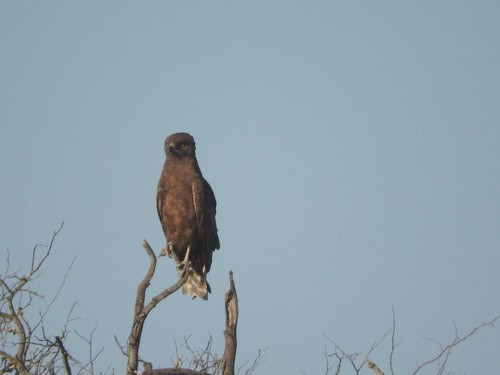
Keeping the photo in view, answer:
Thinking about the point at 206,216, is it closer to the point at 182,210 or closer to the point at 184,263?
the point at 182,210

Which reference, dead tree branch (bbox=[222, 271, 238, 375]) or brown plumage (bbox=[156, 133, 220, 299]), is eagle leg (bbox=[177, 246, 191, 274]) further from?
dead tree branch (bbox=[222, 271, 238, 375])

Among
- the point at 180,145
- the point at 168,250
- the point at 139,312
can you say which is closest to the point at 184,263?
→ the point at 168,250

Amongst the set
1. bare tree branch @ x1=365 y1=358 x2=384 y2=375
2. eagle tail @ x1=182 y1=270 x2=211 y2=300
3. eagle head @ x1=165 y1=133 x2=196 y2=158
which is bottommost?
bare tree branch @ x1=365 y1=358 x2=384 y2=375

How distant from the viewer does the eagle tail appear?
31.0 ft

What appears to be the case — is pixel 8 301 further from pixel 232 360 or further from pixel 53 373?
pixel 232 360

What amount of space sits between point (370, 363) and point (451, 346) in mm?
987

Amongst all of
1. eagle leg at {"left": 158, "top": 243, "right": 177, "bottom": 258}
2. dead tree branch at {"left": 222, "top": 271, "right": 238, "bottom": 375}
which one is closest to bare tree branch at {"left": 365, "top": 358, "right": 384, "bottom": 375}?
dead tree branch at {"left": 222, "top": 271, "right": 238, "bottom": 375}

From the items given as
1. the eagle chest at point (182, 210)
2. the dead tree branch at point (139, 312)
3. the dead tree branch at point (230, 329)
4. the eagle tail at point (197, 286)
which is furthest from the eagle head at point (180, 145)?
the dead tree branch at point (230, 329)

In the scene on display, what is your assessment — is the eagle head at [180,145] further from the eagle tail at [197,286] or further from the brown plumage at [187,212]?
the eagle tail at [197,286]

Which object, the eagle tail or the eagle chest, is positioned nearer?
the eagle chest

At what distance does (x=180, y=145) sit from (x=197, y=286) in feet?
5.55

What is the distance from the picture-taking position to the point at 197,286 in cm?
951

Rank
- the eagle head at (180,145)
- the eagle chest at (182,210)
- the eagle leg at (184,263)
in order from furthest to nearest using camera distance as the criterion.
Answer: the eagle head at (180,145)
the eagle chest at (182,210)
the eagle leg at (184,263)

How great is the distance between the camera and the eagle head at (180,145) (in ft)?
31.4
